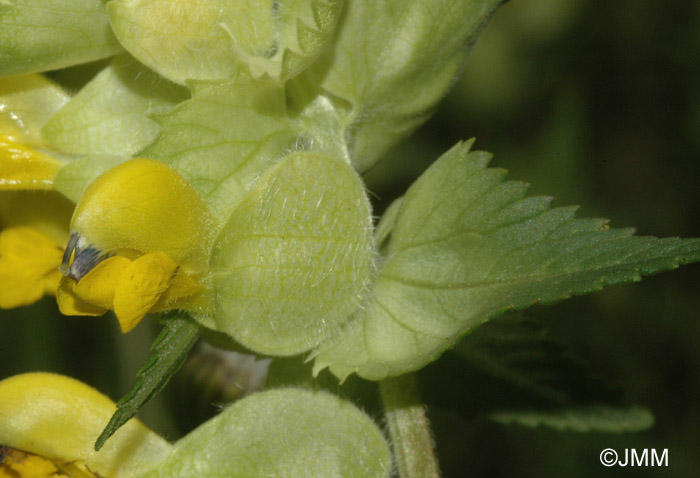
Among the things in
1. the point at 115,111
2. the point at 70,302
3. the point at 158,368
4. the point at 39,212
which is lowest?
the point at 158,368

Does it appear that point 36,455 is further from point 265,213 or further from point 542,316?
point 542,316

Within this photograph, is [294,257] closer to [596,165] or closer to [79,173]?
[79,173]

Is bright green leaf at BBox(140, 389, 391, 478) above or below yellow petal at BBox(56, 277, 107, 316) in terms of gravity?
below

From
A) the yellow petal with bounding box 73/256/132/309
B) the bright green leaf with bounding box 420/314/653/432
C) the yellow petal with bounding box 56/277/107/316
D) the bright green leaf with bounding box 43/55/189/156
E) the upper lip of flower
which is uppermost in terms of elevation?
the bright green leaf with bounding box 43/55/189/156

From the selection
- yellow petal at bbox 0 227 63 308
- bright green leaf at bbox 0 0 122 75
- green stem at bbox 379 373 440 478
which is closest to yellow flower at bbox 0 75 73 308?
yellow petal at bbox 0 227 63 308

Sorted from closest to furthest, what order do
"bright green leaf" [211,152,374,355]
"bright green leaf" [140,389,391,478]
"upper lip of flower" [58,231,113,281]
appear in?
"upper lip of flower" [58,231,113,281], "bright green leaf" [211,152,374,355], "bright green leaf" [140,389,391,478]

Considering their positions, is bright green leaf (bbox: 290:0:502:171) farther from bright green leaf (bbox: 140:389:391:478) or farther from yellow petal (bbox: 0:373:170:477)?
yellow petal (bbox: 0:373:170:477)

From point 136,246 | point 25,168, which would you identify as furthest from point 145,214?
point 25,168
